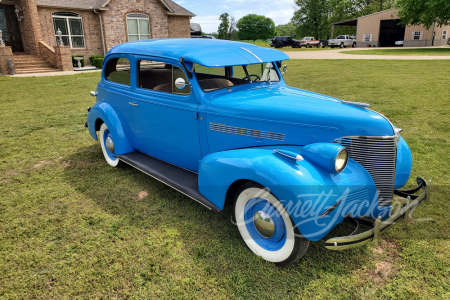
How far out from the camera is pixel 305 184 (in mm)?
2326

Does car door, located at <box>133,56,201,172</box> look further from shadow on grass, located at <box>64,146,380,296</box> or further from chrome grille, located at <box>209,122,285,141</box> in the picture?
shadow on grass, located at <box>64,146,380,296</box>

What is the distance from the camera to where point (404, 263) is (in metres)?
2.66

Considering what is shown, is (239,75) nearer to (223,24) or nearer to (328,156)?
(328,156)

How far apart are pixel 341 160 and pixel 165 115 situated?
6.90ft

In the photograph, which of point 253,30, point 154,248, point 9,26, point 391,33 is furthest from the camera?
point 253,30

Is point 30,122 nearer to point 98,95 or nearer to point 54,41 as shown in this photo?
point 98,95

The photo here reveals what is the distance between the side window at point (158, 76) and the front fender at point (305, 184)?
4.27ft

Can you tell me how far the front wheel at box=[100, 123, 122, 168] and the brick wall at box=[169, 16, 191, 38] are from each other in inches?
809

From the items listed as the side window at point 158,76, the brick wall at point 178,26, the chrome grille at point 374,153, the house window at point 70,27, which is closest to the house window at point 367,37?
the brick wall at point 178,26

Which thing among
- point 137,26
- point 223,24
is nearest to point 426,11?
Answer: point 137,26

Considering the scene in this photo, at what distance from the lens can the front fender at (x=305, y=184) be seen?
232 cm

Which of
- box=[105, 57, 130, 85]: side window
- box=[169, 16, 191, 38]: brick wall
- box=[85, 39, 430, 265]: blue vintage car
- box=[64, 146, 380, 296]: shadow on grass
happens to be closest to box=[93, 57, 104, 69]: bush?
box=[169, 16, 191, 38]: brick wall

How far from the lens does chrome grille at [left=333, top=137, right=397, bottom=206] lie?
8.64ft

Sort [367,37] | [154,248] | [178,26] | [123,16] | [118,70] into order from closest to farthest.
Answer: [154,248] < [118,70] < [123,16] < [178,26] < [367,37]
